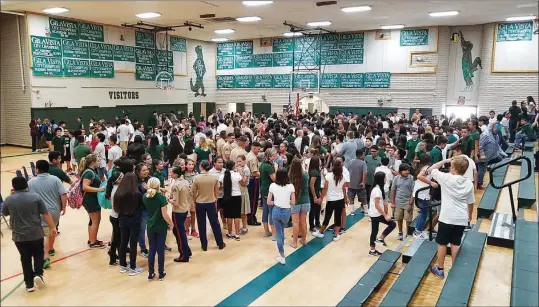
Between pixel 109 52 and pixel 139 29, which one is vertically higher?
pixel 139 29

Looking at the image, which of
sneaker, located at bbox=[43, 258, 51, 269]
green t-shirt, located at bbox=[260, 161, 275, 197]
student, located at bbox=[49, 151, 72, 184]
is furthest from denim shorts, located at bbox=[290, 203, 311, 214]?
sneaker, located at bbox=[43, 258, 51, 269]

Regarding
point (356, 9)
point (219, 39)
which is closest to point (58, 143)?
point (356, 9)

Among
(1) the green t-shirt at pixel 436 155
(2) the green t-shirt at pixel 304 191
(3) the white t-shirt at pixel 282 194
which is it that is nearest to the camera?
(3) the white t-shirt at pixel 282 194

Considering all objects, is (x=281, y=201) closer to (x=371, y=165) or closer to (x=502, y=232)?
(x=371, y=165)

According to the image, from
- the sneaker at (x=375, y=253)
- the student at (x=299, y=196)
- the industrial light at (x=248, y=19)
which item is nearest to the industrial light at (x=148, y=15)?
the industrial light at (x=248, y=19)

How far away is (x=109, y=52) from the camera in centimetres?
1712

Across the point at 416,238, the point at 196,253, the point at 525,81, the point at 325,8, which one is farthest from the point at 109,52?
the point at 525,81

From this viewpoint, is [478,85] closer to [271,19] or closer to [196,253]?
[271,19]

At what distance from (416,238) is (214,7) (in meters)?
10.9

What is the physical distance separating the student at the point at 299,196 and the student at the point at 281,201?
30 centimetres

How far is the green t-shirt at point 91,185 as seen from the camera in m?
5.57

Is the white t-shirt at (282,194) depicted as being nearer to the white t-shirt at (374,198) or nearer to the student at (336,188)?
the student at (336,188)

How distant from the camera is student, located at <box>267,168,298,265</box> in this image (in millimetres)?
5512

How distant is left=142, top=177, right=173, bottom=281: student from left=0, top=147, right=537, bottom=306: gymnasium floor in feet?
0.84
